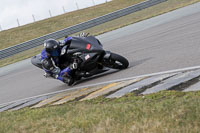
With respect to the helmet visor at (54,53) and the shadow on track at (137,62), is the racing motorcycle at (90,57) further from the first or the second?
the shadow on track at (137,62)

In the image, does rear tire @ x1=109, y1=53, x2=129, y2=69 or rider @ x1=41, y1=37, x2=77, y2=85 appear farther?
rider @ x1=41, y1=37, x2=77, y2=85

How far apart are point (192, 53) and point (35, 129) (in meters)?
4.21

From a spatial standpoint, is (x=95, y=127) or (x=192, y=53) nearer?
(x=95, y=127)

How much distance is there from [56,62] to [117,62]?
1.65 m

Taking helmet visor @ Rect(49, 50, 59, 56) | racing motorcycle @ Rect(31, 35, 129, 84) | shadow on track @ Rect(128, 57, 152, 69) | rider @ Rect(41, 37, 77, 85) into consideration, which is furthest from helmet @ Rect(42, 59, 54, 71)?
shadow on track @ Rect(128, 57, 152, 69)

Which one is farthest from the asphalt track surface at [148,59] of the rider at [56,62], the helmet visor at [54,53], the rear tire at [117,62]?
the helmet visor at [54,53]

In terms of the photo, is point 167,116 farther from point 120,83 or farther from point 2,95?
point 2,95

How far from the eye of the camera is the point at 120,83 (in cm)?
752

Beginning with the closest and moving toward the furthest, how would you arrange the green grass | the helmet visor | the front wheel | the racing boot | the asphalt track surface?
the green grass < the asphalt track surface < the front wheel < the helmet visor < the racing boot

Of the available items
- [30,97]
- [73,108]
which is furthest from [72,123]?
[30,97]

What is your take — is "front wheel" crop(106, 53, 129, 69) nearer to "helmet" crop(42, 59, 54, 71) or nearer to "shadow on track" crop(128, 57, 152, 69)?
"shadow on track" crop(128, 57, 152, 69)

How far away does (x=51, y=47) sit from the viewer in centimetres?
907

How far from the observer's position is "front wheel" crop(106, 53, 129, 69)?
8.73 m

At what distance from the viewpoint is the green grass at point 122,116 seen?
403 cm
